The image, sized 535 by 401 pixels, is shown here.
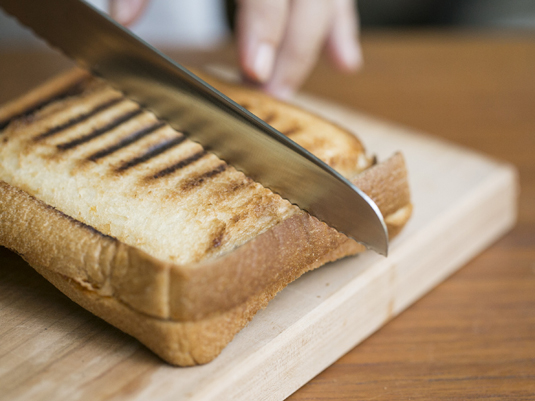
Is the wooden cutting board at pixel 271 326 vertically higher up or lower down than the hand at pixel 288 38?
lower down

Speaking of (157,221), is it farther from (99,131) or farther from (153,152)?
(99,131)

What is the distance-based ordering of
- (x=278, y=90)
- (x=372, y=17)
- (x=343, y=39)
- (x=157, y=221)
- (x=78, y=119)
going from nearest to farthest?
(x=157, y=221) → (x=78, y=119) → (x=278, y=90) → (x=343, y=39) → (x=372, y=17)

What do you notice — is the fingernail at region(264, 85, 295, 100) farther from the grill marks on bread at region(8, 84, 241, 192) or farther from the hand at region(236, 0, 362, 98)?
the grill marks on bread at region(8, 84, 241, 192)

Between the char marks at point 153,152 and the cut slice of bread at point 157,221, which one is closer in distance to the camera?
the cut slice of bread at point 157,221

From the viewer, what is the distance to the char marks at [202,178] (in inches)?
55.1

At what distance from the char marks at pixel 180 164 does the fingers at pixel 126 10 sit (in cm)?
91

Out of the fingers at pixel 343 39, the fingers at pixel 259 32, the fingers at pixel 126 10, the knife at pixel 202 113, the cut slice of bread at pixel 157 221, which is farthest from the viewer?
the fingers at pixel 343 39

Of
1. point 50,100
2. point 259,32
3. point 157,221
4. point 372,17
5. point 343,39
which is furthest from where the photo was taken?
point 372,17

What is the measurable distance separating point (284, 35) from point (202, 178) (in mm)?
1018

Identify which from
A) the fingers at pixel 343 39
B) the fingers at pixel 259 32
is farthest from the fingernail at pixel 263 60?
the fingers at pixel 343 39

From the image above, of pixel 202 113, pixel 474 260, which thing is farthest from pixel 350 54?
pixel 202 113

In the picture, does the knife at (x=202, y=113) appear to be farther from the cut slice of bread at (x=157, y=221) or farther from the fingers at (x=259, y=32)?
the fingers at (x=259, y=32)

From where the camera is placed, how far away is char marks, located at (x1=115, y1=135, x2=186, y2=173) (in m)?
1.47

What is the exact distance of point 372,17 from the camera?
12.4 feet
